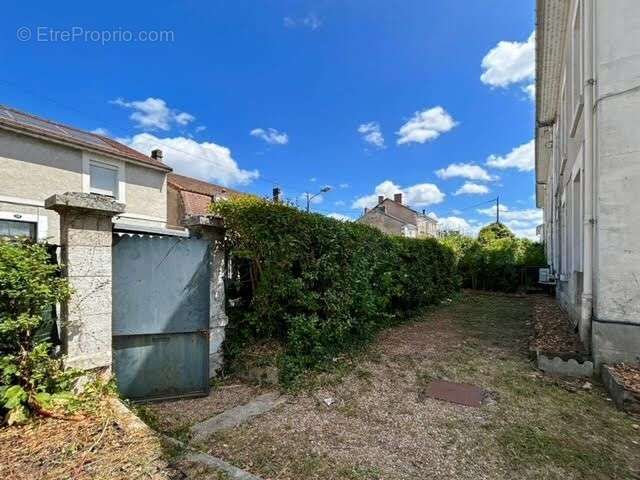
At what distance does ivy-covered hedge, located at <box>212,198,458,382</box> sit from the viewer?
13.4 feet

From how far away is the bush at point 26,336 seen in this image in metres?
2.15

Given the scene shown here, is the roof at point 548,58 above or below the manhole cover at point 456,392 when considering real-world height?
above

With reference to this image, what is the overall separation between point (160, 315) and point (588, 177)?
19.1 ft

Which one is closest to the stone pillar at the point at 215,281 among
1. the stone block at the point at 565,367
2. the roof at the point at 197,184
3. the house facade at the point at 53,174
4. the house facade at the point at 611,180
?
the stone block at the point at 565,367

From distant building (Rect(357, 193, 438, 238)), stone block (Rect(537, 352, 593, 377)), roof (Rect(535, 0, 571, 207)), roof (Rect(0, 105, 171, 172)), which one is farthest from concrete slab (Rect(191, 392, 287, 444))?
distant building (Rect(357, 193, 438, 238))

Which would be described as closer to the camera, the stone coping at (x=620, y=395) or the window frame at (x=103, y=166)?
the stone coping at (x=620, y=395)

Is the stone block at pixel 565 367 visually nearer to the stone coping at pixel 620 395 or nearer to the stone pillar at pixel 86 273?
the stone coping at pixel 620 395

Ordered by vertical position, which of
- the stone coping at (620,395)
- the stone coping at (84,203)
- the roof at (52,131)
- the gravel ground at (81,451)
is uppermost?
the roof at (52,131)

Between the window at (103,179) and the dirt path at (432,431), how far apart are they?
483 inches

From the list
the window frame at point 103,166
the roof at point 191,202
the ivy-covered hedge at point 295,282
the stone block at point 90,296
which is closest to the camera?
the stone block at point 90,296

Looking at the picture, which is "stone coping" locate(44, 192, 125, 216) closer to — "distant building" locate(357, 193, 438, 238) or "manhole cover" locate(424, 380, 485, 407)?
"manhole cover" locate(424, 380, 485, 407)

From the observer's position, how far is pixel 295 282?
4137mm

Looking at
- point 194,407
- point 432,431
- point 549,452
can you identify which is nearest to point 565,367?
point 549,452

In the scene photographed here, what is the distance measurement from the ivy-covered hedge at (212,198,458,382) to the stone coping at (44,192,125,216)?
4.46 ft
